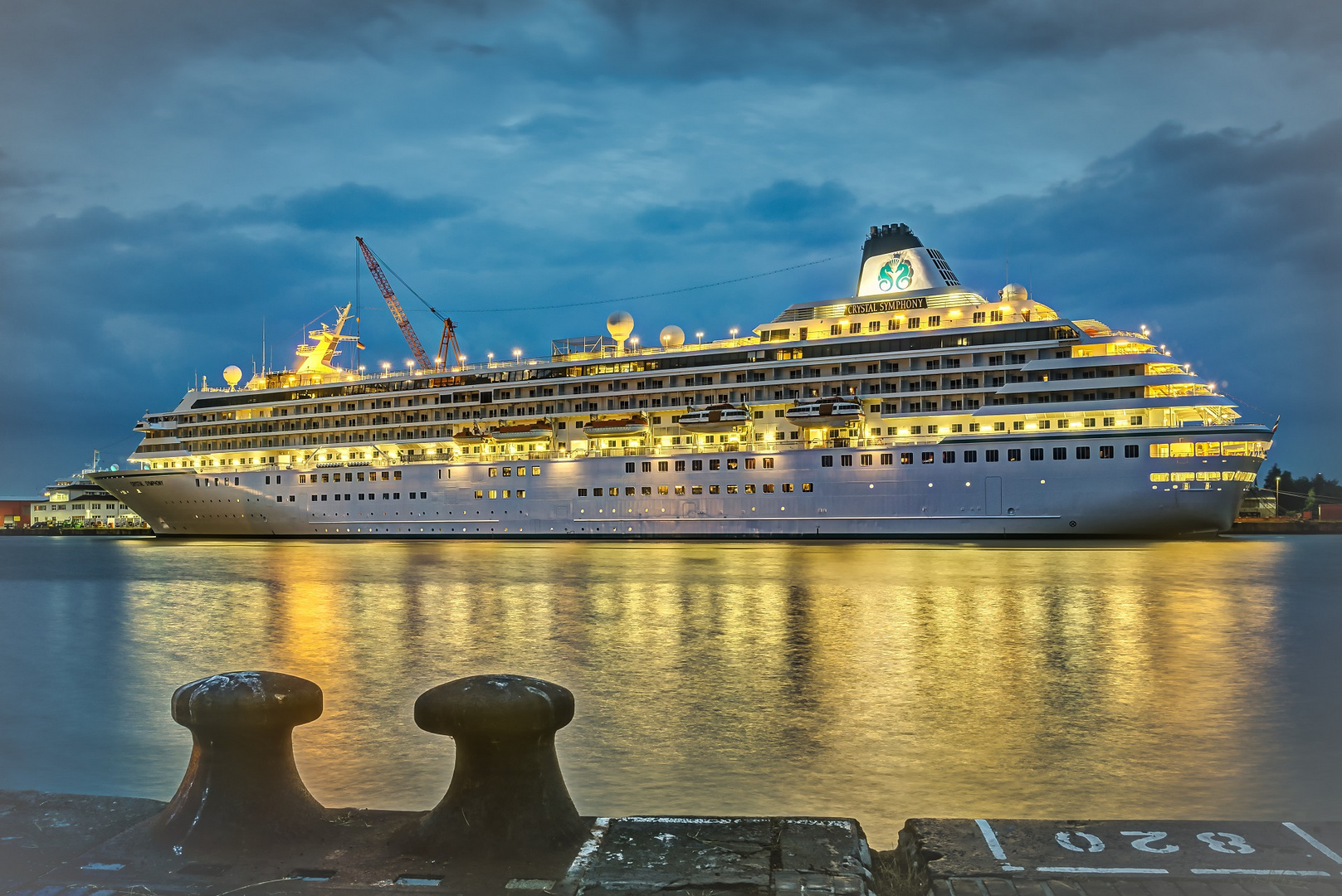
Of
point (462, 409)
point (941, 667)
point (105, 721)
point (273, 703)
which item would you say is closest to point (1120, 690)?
point (941, 667)

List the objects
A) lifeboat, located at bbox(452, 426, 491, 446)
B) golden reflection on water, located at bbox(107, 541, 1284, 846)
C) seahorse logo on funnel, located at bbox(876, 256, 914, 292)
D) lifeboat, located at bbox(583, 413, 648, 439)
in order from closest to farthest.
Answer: golden reflection on water, located at bbox(107, 541, 1284, 846)
seahorse logo on funnel, located at bbox(876, 256, 914, 292)
lifeboat, located at bbox(583, 413, 648, 439)
lifeboat, located at bbox(452, 426, 491, 446)

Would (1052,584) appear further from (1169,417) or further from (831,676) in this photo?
(1169,417)

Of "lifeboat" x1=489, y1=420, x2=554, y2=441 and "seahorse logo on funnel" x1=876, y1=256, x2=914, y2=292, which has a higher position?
"seahorse logo on funnel" x1=876, y1=256, x2=914, y2=292

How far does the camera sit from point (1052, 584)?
86.3 ft

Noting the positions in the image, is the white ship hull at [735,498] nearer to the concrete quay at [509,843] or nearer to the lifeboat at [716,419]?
the lifeboat at [716,419]

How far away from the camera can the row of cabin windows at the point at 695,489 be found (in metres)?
54.2

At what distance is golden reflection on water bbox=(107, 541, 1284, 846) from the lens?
7.89 metres

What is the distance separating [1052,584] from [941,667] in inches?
585

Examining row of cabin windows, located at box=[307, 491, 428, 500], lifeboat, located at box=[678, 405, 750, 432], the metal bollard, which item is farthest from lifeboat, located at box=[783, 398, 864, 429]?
the metal bollard

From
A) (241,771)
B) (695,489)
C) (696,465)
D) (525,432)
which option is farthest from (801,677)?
(525,432)

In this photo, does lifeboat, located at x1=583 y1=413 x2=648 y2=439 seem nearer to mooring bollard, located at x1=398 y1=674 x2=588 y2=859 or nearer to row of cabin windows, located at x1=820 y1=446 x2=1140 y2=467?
row of cabin windows, located at x1=820 y1=446 x2=1140 y2=467

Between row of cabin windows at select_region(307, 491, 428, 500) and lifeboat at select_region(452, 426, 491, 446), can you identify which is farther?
lifeboat at select_region(452, 426, 491, 446)

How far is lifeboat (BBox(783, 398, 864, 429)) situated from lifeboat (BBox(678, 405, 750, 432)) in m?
3.66

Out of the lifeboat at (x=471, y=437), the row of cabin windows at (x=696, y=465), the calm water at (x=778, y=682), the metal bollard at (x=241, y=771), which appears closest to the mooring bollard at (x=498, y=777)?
the metal bollard at (x=241, y=771)
